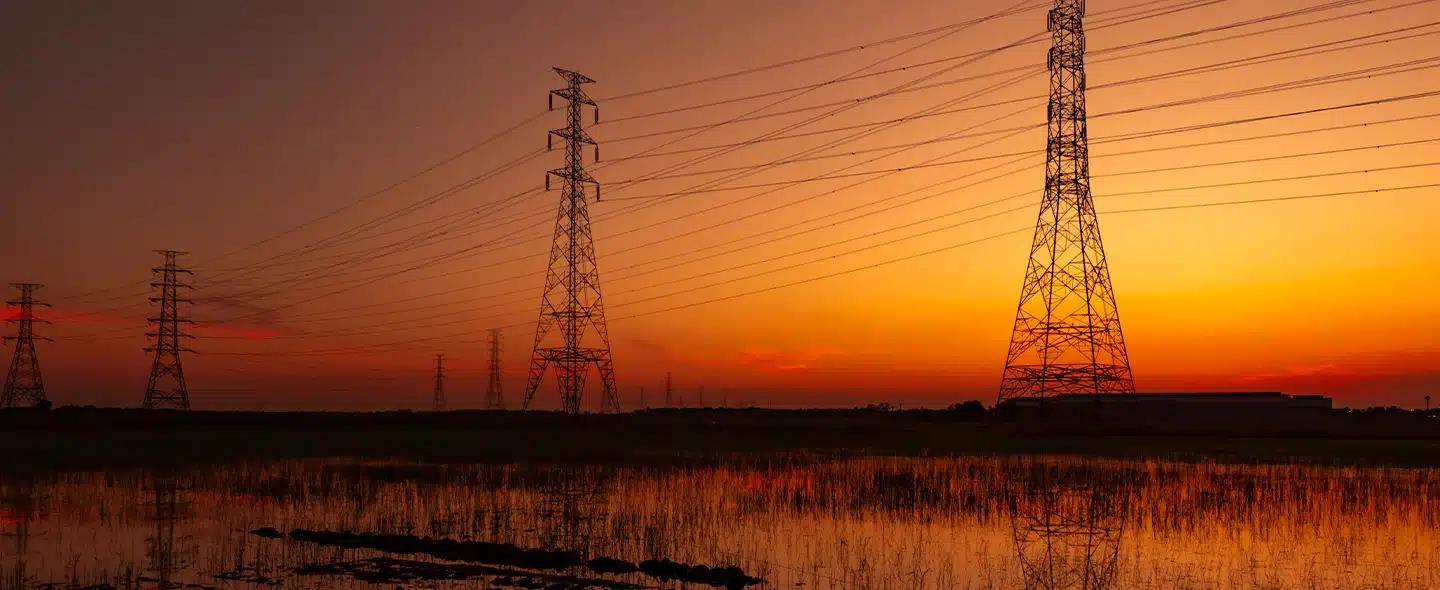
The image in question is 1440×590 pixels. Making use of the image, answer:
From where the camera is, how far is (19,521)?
88.0ft

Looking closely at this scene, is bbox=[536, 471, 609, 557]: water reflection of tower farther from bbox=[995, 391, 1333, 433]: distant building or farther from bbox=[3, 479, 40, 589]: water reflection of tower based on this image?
bbox=[995, 391, 1333, 433]: distant building

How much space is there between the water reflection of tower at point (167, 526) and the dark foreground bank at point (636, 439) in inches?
463

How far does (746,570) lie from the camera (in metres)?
20.8

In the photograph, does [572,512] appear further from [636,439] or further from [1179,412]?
[1179,412]

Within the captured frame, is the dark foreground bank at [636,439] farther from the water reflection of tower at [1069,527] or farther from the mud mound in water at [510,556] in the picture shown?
the mud mound in water at [510,556]

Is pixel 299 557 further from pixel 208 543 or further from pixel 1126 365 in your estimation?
pixel 1126 365

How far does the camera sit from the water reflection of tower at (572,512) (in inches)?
954

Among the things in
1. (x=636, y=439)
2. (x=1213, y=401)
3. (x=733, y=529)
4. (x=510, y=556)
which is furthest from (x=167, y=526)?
(x=1213, y=401)

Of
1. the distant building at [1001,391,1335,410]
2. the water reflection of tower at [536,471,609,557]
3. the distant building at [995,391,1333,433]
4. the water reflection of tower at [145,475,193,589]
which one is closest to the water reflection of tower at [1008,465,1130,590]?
the water reflection of tower at [536,471,609,557]

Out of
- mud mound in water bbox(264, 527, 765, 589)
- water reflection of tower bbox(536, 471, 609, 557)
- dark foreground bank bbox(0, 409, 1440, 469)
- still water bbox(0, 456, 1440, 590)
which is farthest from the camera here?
dark foreground bank bbox(0, 409, 1440, 469)

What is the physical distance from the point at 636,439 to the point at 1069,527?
165 ft

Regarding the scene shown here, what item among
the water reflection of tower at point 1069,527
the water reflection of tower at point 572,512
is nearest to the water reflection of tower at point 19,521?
the water reflection of tower at point 572,512

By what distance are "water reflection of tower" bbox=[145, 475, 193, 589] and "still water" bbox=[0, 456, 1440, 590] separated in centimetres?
11

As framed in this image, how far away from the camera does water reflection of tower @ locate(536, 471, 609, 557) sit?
24.2 m
